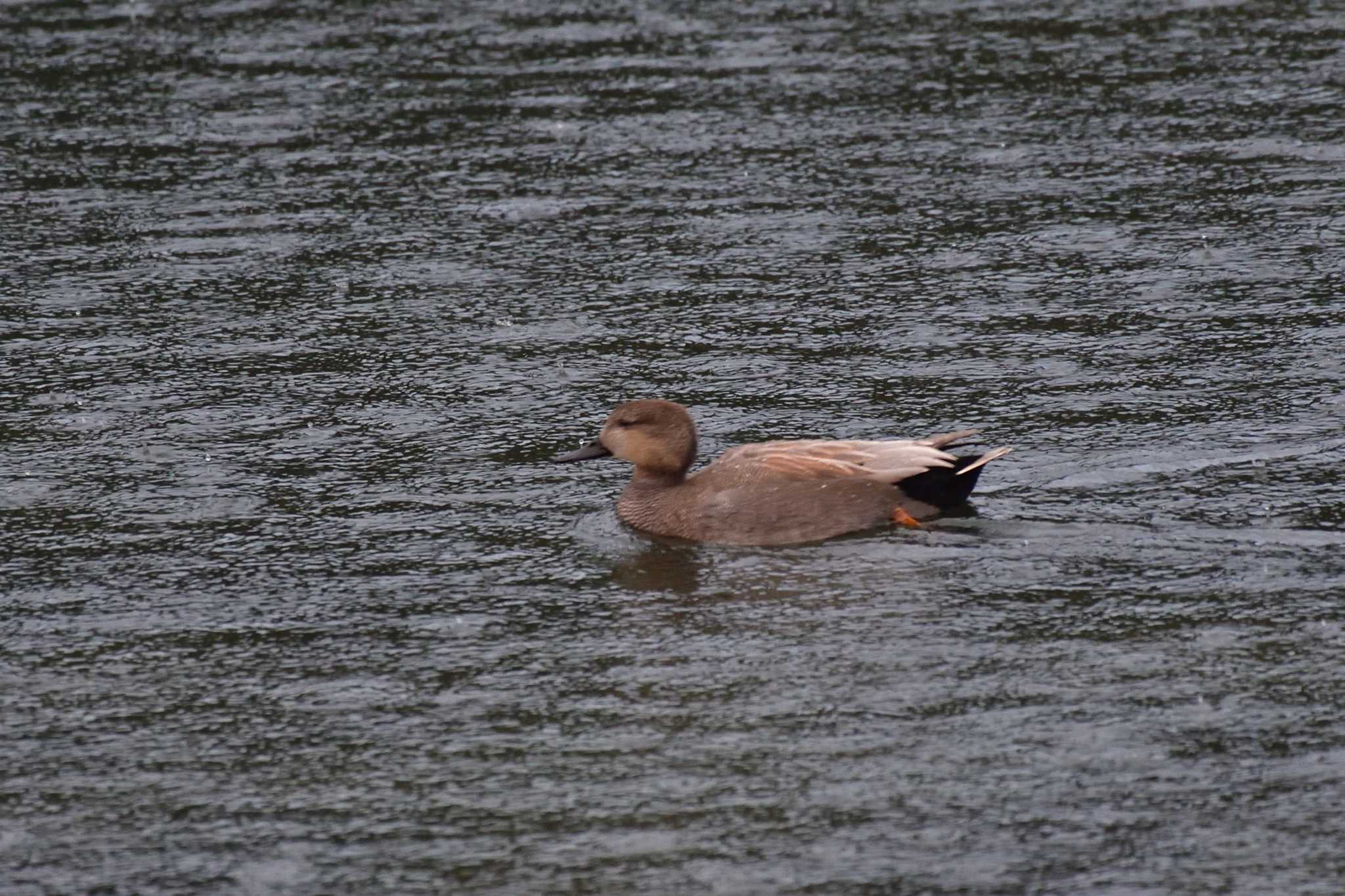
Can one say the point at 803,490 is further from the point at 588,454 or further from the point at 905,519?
the point at 588,454

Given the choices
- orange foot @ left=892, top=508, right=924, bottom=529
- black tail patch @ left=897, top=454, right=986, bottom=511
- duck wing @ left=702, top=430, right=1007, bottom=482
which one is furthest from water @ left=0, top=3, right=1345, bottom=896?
duck wing @ left=702, top=430, right=1007, bottom=482

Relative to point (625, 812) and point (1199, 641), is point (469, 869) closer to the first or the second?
point (625, 812)

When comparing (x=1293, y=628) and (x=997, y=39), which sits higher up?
(x=997, y=39)

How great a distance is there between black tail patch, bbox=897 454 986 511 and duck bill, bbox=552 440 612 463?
1.51 m

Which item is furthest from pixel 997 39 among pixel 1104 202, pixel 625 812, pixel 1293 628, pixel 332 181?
pixel 625 812

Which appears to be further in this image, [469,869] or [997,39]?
[997,39]

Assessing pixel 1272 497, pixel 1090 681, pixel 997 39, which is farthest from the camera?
pixel 997 39

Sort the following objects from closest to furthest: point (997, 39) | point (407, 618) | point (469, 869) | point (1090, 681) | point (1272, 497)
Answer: point (469, 869), point (1090, 681), point (407, 618), point (1272, 497), point (997, 39)

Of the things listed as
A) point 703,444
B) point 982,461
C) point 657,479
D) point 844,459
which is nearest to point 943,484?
point 982,461

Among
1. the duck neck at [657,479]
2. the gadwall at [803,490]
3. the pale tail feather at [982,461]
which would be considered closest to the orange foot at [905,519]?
the gadwall at [803,490]

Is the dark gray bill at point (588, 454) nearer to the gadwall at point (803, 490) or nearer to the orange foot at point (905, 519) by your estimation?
the gadwall at point (803, 490)

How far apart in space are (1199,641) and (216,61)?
13.8 meters

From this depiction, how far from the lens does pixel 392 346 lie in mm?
12781

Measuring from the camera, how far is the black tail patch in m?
9.77
